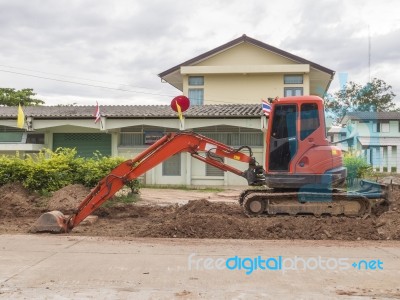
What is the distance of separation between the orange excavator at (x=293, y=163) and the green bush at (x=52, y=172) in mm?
5556

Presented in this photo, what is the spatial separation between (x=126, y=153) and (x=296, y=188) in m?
15.2

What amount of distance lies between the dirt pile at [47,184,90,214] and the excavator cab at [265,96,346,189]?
6057 mm

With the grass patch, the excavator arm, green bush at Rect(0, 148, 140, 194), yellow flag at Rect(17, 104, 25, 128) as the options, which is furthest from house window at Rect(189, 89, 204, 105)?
the excavator arm

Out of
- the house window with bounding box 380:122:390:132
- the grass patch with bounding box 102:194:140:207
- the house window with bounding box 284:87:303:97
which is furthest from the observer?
the house window with bounding box 380:122:390:132

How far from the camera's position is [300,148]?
11.3 metres

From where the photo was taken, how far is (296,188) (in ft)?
37.9

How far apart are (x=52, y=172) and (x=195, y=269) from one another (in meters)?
10.3

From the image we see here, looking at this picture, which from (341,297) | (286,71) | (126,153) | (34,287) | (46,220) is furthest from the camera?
(286,71)

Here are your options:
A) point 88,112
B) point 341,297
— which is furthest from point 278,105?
point 88,112

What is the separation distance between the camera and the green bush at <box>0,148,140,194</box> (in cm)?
1631

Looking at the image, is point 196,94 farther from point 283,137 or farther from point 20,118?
point 283,137

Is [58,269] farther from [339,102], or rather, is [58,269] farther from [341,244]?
[339,102]

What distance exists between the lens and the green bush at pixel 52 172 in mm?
16312

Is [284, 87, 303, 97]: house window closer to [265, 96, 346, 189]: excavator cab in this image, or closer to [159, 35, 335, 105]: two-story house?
[159, 35, 335, 105]: two-story house
